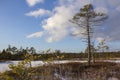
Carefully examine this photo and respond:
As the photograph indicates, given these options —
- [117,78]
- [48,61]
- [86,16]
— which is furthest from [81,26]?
[48,61]

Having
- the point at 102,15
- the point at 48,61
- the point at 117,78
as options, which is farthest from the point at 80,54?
the point at 48,61

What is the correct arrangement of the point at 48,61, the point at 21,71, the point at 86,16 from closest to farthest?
1. the point at 21,71
2. the point at 48,61
3. the point at 86,16

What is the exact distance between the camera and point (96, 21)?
3462cm

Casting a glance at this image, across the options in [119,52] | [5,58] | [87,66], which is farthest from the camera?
[119,52]

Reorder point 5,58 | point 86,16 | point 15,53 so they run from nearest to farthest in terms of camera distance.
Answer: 1. point 86,16
2. point 5,58
3. point 15,53

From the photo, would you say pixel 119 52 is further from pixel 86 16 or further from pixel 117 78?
pixel 117 78

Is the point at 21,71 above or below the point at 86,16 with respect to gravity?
below

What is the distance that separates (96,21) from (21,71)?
1191 inches

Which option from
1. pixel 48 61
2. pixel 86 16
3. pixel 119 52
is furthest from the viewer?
pixel 119 52

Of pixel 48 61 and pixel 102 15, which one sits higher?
pixel 102 15

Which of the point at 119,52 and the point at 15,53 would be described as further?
the point at 119,52

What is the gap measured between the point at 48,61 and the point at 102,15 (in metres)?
31.3

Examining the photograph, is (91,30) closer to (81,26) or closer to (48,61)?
(81,26)

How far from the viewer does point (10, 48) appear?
68688mm
